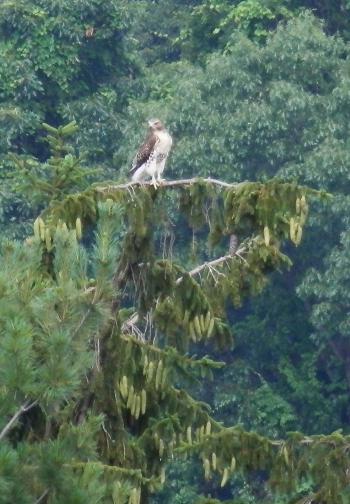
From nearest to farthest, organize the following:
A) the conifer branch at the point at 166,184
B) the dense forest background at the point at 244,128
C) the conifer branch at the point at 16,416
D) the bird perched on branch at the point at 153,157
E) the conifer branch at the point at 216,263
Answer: the conifer branch at the point at 16,416
the conifer branch at the point at 166,184
the conifer branch at the point at 216,263
the bird perched on branch at the point at 153,157
the dense forest background at the point at 244,128

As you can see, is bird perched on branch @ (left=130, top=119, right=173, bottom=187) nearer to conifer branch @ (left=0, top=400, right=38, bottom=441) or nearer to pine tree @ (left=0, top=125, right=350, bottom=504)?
pine tree @ (left=0, top=125, right=350, bottom=504)

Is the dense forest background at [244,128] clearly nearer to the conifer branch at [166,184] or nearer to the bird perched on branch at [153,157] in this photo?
the bird perched on branch at [153,157]

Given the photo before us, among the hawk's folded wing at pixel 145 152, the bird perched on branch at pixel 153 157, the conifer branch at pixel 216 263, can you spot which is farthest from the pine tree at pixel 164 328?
the hawk's folded wing at pixel 145 152

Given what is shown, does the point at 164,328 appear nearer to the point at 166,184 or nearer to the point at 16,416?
the point at 166,184

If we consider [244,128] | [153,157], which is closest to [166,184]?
[153,157]

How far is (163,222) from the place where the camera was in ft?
30.3

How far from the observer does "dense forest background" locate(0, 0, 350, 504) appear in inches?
908

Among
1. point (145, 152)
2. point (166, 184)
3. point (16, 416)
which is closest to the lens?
point (16, 416)

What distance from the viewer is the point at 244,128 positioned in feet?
77.3

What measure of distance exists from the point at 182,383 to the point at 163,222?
891 millimetres

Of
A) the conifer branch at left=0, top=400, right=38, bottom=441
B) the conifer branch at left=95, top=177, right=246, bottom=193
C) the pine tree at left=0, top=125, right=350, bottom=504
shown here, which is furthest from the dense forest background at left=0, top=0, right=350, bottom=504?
the conifer branch at left=0, top=400, right=38, bottom=441

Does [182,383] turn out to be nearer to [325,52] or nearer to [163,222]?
[163,222]

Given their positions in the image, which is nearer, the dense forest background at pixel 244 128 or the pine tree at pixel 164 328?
the pine tree at pixel 164 328

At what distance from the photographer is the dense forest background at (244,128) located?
2306cm
